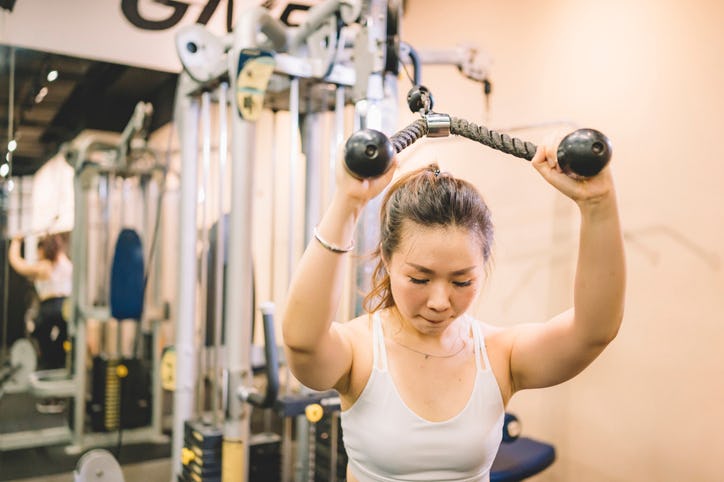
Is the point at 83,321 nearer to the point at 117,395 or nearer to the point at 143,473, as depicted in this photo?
the point at 117,395

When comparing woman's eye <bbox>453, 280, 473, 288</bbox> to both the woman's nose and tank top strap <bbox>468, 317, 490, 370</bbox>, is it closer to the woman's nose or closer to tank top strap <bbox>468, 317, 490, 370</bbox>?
the woman's nose

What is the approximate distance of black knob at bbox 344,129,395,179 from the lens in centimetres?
70

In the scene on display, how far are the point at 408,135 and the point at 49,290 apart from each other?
14.9 feet

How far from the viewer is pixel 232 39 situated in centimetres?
210

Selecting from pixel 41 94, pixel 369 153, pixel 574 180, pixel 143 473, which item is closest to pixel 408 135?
pixel 369 153

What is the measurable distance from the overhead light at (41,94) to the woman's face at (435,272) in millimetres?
3752

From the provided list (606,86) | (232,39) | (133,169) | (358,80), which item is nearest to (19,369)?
(133,169)

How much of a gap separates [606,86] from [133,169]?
3.16 m

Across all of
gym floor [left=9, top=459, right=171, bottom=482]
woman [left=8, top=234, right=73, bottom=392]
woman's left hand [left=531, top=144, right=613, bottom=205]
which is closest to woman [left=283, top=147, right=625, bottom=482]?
woman's left hand [left=531, top=144, right=613, bottom=205]

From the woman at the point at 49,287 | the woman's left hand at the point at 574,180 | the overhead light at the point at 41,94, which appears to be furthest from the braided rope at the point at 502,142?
the woman at the point at 49,287

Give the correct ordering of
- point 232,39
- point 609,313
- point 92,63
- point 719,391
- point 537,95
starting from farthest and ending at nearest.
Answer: point 92,63
point 537,95
point 719,391
point 232,39
point 609,313

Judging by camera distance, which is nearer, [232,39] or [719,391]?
[232,39]

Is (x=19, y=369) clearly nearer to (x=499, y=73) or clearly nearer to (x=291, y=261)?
(x=291, y=261)

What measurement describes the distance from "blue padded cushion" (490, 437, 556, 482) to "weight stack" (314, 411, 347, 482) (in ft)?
1.91
